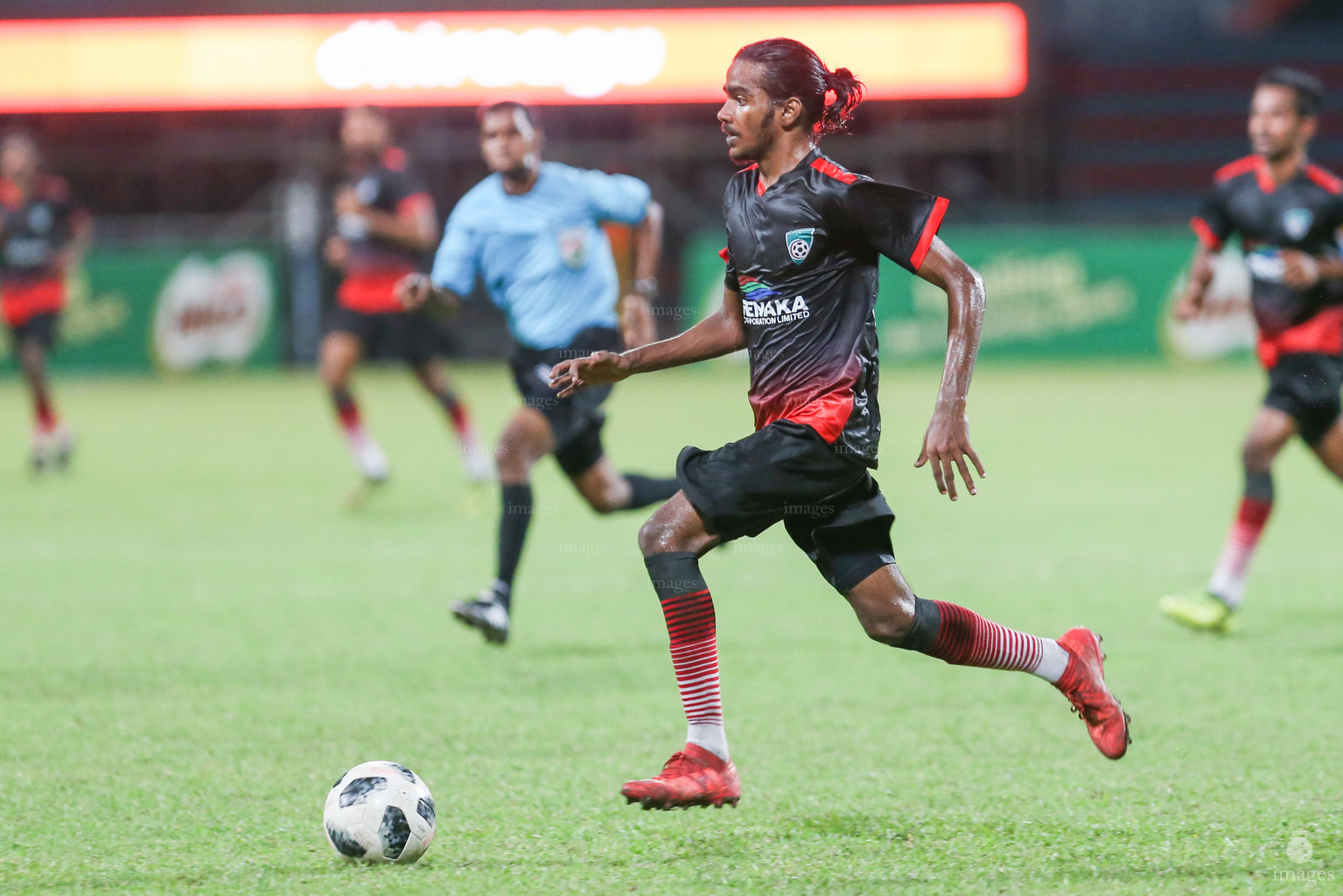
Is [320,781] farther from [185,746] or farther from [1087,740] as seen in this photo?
[1087,740]

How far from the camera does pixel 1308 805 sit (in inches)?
162

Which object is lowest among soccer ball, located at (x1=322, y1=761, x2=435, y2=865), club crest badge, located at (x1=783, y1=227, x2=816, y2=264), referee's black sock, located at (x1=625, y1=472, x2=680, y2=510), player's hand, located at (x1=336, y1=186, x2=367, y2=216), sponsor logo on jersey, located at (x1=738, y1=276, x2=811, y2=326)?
referee's black sock, located at (x1=625, y1=472, x2=680, y2=510)

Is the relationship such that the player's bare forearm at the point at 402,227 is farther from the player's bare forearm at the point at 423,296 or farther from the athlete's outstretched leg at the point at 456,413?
the player's bare forearm at the point at 423,296

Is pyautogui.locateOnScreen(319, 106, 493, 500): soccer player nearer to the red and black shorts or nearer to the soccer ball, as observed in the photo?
the red and black shorts

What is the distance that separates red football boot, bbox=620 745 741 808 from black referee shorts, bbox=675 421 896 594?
541 mm

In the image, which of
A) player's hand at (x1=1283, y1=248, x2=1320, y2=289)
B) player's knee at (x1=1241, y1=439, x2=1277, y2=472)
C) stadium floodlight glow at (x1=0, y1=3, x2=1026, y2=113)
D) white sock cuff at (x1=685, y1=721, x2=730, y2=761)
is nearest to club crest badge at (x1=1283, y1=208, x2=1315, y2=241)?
player's hand at (x1=1283, y1=248, x2=1320, y2=289)

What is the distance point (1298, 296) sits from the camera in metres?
6.62

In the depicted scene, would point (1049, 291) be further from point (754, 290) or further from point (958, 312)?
point (958, 312)

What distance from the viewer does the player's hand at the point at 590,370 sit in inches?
163

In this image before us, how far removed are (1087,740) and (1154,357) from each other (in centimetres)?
1630

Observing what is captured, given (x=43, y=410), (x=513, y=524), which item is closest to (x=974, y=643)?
(x=513, y=524)

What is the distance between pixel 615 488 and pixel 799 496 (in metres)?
2.87

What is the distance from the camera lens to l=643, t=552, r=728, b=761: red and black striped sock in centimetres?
405

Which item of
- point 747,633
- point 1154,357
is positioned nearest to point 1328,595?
point 747,633
